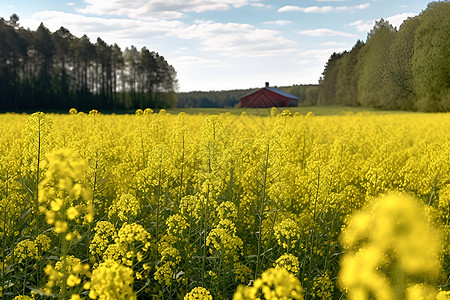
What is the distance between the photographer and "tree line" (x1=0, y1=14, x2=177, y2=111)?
46.6 metres

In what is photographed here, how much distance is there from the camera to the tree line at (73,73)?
46.6 meters

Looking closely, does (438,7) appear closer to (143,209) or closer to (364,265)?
(143,209)

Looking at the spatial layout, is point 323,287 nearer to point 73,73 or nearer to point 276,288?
point 276,288

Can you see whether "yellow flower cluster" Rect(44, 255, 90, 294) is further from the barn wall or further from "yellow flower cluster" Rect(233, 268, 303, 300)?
the barn wall

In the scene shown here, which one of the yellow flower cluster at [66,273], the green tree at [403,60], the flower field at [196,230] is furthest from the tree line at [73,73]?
the yellow flower cluster at [66,273]

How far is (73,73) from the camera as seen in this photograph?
52219 millimetres

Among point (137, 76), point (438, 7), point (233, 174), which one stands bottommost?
point (233, 174)

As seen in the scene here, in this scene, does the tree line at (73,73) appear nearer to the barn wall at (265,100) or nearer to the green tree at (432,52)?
the barn wall at (265,100)

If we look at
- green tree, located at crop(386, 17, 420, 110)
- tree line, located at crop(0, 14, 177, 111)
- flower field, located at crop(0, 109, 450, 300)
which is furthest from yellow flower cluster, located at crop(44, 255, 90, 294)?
tree line, located at crop(0, 14, 177, 111)

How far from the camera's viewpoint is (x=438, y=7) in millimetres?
8906

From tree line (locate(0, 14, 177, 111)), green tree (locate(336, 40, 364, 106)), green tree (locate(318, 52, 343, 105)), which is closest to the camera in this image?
tree line (locate(0, 14, 177, 111))

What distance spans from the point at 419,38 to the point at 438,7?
4.42 feet

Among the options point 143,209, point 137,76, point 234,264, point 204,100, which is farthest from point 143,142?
point 204,100

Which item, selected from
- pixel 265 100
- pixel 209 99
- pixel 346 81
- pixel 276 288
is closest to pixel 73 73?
pixel 265 100
